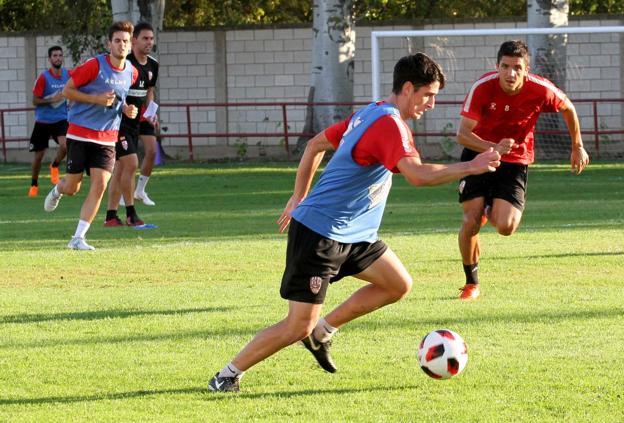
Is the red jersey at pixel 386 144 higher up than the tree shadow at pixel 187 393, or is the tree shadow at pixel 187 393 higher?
the red jersey at pixel 386 144

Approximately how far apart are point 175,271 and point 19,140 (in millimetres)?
20296

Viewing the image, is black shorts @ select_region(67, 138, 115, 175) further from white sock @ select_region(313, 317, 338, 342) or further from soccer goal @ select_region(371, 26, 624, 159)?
soccer goal @ select_region(371, 26, 624, 159)

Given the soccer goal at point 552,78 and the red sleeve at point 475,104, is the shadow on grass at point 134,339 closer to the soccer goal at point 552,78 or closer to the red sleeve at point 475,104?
the red sleeve at point 475,104

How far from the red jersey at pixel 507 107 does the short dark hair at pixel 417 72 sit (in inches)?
129

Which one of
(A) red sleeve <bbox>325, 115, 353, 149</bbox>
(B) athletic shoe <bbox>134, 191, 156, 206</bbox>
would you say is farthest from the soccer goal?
(A) red sleeve <bbox>325, 115, 353, 149</bbox>

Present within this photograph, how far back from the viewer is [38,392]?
650cm

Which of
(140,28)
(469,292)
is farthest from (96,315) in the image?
(140,28)

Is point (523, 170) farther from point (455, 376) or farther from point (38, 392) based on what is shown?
point (38, 392)

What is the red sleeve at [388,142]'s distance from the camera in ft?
19.7

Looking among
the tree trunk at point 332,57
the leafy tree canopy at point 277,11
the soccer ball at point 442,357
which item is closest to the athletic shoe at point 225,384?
the soccer ball at point 442,357

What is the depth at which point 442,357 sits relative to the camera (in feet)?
21.2

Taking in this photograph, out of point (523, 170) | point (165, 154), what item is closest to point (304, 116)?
point (165, 154)

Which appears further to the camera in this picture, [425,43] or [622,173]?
[425,43]

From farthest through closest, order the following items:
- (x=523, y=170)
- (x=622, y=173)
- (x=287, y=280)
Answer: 1. (x=622, y=173)
2. (x=523, y=170)
3. (x=287, y=280)
